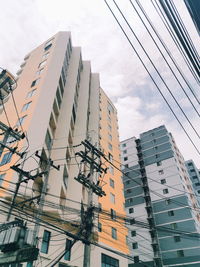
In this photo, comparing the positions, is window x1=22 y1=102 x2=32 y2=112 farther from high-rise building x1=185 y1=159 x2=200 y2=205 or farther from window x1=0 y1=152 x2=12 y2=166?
high-rise building x1=185 y1=159 x2=200 y2=205

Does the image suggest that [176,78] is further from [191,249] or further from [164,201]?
[164,201]

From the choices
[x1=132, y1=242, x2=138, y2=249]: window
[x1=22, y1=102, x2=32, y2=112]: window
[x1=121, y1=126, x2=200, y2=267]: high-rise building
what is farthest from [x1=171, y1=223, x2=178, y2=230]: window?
[x1=22, y1=102, x2=32, y2=112]: window

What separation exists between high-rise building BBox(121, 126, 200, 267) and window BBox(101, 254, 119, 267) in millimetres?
11099

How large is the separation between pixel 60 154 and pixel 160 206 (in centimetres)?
2991

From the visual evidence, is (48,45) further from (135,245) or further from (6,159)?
(135,245)

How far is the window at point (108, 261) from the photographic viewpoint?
21.6 meters

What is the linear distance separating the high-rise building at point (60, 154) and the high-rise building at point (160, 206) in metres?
7.46

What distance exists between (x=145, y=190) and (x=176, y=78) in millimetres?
47091

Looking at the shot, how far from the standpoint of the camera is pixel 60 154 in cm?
2377

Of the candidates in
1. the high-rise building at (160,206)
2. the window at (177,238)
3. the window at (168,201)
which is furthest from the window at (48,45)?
the window at (177,238)

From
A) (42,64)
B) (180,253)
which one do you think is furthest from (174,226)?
(42,64)

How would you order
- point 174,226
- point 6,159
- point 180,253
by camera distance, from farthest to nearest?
point 174,226 → point 180,253 → point 6,159

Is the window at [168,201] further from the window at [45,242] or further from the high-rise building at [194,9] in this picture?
the high-rise building at [194,9]

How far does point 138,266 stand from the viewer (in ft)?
132
